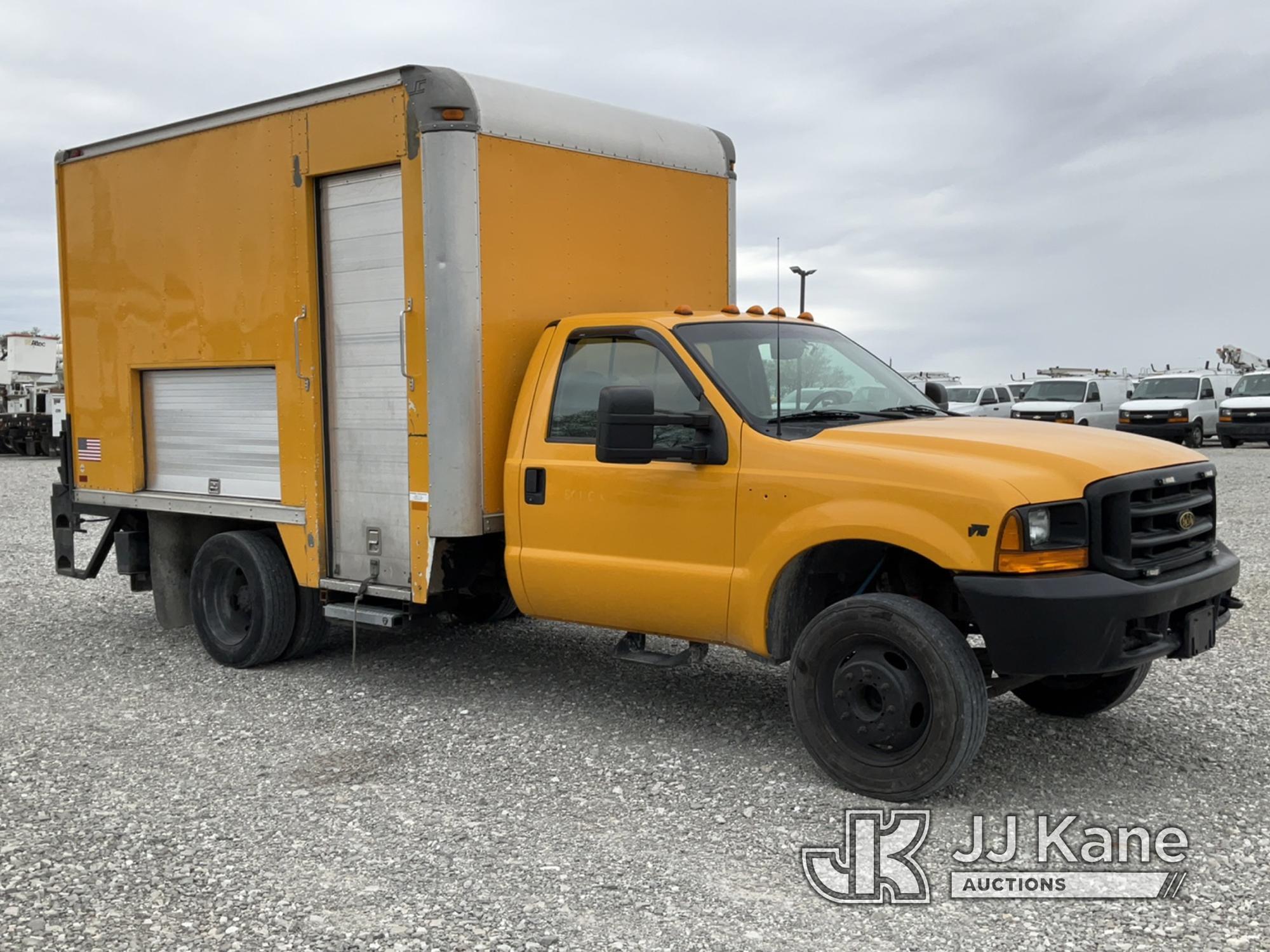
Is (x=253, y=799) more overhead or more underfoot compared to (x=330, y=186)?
more underfoot

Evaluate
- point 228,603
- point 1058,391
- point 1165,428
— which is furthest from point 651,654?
point 1058,391

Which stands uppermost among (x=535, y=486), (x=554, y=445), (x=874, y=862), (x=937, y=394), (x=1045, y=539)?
(x=937, y=394)

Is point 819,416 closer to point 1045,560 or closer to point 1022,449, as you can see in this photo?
point 1022,449

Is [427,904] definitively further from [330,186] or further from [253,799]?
[330,186]

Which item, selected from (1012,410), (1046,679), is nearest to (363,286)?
(1046,679)

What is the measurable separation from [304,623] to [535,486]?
228 centimetres

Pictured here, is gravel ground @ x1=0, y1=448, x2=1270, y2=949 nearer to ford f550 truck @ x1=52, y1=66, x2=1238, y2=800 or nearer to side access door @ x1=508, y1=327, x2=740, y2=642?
ford f550 truck @ x1=52, y1=66, x2=1238, y2=800

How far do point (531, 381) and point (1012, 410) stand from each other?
26.9m

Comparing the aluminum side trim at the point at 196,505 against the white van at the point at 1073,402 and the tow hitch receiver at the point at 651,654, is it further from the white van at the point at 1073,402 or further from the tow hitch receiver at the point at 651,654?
the white van at the point at 1073,402

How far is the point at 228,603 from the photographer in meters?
8.03

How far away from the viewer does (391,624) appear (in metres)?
6.96

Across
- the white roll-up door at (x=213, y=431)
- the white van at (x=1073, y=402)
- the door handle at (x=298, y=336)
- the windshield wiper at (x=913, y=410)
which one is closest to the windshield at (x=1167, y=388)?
the white van at (x=1073, y=402)

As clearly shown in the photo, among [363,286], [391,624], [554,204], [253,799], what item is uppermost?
[554,204]

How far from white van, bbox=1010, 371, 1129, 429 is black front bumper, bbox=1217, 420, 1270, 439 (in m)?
2.53
